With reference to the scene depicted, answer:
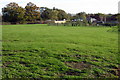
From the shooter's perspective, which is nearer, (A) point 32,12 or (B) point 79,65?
(B) point 79,65

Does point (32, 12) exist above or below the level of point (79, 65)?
above

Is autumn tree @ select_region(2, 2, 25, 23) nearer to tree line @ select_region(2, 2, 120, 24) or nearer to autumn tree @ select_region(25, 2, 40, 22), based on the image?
tree line @ select_region(2, 2, 120, 24)

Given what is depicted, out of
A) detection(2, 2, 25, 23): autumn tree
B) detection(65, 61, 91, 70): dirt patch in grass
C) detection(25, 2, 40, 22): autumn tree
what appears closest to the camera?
detection(65, 61, 91, 70): dirt patch in grass

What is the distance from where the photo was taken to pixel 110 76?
15.9ft

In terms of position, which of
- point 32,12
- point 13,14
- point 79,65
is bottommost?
point 79,65

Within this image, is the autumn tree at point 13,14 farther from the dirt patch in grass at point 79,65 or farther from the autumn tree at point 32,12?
the dirt patch in grass at point 79,65

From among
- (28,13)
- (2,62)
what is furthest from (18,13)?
(2,62)

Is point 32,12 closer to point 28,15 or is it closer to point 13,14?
point 28,15

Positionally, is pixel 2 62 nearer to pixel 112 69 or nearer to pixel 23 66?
pixel 23 66

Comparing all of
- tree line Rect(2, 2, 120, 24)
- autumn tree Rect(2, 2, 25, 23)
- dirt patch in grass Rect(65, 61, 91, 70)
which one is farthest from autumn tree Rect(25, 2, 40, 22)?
dirt patch in grass Rect(65, 61, 91, 70)

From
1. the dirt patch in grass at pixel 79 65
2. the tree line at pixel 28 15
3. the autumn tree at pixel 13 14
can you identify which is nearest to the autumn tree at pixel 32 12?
the tree line at pixel 28 15

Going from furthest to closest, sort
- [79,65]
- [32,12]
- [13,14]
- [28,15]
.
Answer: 1. [32,12]
2. [28,15]
3. [13,14]
4. [79,65]

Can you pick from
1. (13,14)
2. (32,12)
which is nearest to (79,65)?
(13,14)

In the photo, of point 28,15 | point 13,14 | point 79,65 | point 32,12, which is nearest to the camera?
point 79,65
